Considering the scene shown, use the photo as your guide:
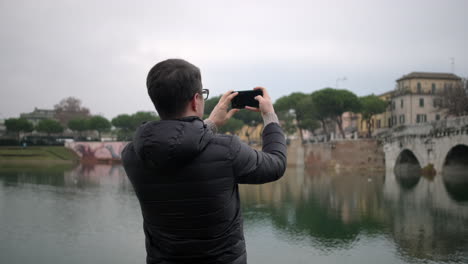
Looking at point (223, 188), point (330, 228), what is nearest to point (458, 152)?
point (330, 228)

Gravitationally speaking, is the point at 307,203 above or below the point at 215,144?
below

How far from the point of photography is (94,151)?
259 ft

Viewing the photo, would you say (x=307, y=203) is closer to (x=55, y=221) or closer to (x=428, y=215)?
(x=428, y=215)

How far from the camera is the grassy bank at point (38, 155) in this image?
65525 mm

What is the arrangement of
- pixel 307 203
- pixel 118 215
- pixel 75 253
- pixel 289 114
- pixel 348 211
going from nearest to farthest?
pixel 75 253 < pixel 118 215 < pixel 348 211 < pixel 307 203 < pixel 289 114

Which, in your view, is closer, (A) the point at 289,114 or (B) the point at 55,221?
(B) the point at 55,221

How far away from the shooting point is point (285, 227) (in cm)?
1644

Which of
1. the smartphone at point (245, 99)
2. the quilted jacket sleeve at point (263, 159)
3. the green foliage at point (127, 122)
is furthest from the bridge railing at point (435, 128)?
the green foliage at point (127, 122)

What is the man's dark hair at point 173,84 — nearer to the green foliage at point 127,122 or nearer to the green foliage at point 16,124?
the green foliage at point 127,122

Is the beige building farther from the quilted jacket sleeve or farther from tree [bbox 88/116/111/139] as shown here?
the quilted jacket sleeve

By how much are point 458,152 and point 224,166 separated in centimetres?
4314

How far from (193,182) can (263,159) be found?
1.43 ft

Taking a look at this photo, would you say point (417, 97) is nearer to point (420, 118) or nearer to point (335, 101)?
point (420, 118)

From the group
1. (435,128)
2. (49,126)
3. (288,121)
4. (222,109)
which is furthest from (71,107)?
(222,109)
